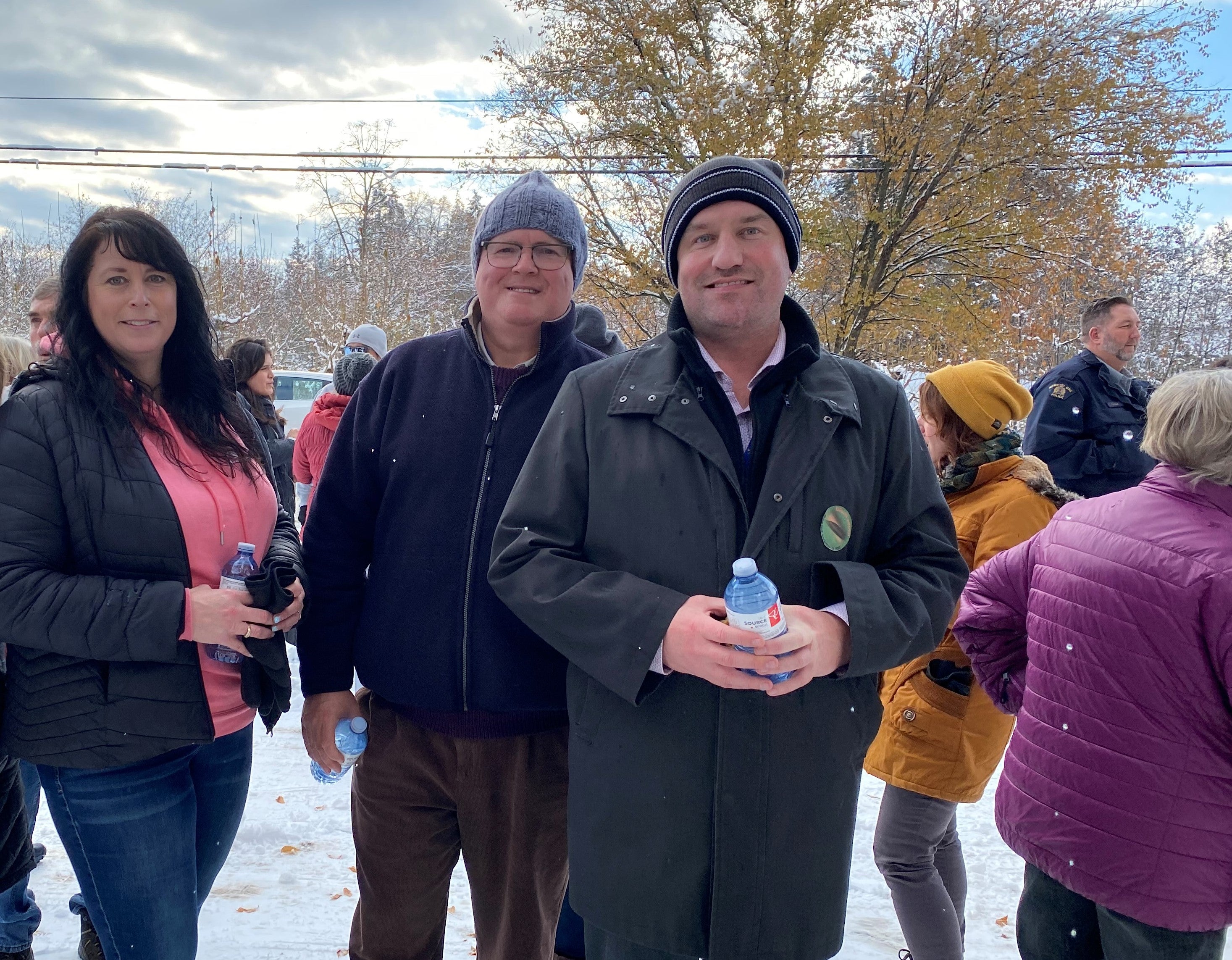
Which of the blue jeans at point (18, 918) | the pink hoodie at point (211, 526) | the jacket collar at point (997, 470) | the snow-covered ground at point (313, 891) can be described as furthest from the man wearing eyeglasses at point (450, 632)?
the jacket collar at point (997, 470)

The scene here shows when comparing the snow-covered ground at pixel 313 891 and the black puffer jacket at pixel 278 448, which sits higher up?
the black puffer jacket at pixel 278 448

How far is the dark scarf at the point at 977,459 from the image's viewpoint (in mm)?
2682

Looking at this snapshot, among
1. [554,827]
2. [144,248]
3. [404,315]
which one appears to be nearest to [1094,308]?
[554,827]

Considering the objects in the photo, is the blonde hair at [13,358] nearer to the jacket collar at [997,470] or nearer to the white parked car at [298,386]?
the jacket collar at [997,470]

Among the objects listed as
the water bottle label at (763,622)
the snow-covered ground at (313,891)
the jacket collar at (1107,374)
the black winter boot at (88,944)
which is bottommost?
the snow-covered ground at (313,891)

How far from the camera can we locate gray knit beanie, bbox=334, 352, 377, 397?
5.32 m

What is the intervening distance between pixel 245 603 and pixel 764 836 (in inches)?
50.5

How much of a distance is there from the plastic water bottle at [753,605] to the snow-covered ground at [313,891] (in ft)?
7.59

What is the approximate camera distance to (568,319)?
2.18 meters

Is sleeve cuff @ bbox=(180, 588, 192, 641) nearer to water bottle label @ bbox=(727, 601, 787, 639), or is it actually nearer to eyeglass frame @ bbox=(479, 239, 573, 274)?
eyeglass frame @ bbox=(479, 239, 573, 274)

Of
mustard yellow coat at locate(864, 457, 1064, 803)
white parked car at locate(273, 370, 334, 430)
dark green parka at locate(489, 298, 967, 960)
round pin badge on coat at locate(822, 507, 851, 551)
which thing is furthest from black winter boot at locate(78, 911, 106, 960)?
white parked car at locate(273, 370, 334, 430)

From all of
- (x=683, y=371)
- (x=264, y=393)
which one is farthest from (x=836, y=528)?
(x=264, y=393)

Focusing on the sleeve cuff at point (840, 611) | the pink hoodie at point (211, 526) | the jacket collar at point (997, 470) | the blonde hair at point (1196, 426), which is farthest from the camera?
the jacket collar at point (997, 470)

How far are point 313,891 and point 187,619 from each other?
2.01 m
